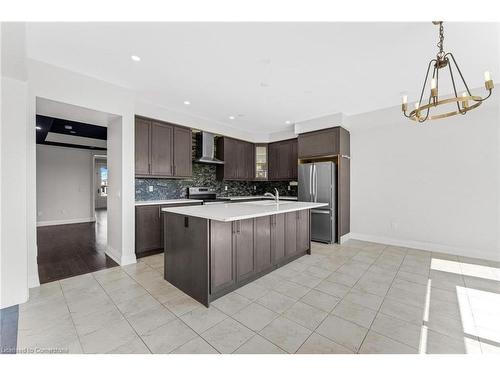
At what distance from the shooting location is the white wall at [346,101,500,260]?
339 centimetres

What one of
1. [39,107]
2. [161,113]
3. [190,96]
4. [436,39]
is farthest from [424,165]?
[39,107]

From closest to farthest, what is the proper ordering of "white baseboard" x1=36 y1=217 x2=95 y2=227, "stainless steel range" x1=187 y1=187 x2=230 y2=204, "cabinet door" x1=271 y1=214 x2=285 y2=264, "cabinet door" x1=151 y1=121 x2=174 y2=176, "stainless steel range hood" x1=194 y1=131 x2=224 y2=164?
"cabinet door" x1=271 y1=214 x2=285 y2=264 → "cabinet door" x1=151 y1=121 x2=174 y2=176 → "stainless steel range hood" x1=194 y1=131 x2=224 y2=164 → "stainless steel range" x1=187 y1=187 x2=230 y2=204 → "white baseboard" x1=36 y1=217 x2=95 y2=227

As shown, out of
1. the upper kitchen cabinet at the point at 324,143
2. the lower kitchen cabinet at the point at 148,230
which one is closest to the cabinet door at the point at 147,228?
the lower kitchen cabinet at the point at 148,230

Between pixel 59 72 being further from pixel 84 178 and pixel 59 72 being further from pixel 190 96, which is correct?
pixel 84 178

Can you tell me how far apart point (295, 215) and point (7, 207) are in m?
3.34

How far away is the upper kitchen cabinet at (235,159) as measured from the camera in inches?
202

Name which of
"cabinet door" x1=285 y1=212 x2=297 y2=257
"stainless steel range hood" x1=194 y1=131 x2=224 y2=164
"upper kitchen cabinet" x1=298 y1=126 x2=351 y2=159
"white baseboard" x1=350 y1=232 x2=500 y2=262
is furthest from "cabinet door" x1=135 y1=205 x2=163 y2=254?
"white baseboard" x1=350 y1=232 x2=500 y2=262

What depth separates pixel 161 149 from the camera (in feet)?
12.8

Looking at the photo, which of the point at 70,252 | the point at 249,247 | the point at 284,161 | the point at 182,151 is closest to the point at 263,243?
the point at 249,247

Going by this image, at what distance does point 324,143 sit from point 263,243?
2.80 meters

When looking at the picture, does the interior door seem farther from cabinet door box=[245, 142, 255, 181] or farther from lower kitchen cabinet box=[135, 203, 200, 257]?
lower kitchen cabinet box=[135, 203, 200, 257]

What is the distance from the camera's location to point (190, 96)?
347 cm

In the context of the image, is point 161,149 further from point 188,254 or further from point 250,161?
point 250,161

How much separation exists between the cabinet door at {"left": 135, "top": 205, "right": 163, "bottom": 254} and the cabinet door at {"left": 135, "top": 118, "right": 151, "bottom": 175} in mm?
663
